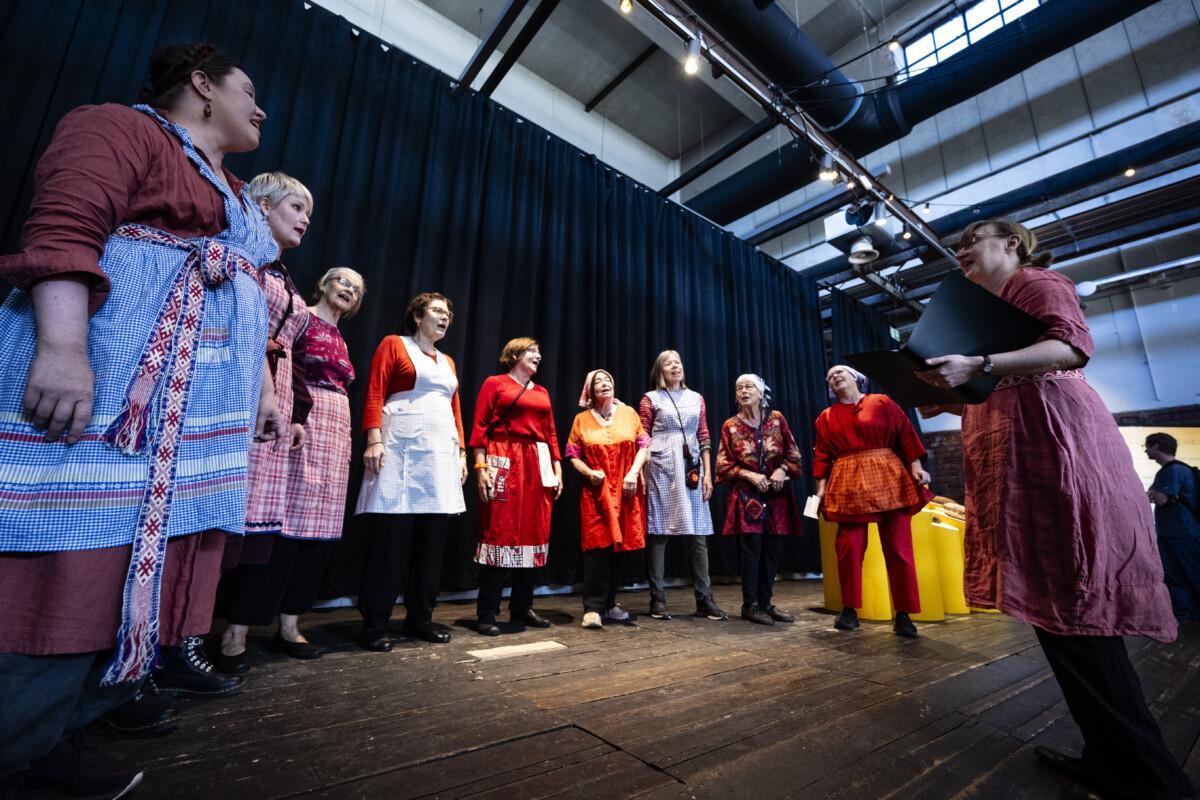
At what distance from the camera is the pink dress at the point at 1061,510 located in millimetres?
981

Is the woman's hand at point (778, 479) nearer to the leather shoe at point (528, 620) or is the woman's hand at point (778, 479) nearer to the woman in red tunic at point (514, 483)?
the woman in red tunic at point (514, 483)

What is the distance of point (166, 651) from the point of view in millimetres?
1297

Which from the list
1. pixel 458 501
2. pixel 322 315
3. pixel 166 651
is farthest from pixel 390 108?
pixel 166 651

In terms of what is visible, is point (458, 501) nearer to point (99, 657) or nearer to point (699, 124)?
point (99, 657)

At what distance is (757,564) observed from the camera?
2.69 metres

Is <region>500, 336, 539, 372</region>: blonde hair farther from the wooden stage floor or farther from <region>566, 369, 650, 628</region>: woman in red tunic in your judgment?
the wooden stage floor

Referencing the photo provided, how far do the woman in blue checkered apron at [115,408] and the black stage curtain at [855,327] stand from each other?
6.84 m

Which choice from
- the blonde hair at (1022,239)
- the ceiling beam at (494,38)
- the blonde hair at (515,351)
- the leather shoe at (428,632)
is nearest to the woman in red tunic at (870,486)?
the blonde hair at (1022,239)

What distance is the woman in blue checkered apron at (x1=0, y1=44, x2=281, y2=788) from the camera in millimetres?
558

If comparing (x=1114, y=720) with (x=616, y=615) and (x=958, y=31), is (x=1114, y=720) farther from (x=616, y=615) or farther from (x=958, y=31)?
(x=958, y=31)

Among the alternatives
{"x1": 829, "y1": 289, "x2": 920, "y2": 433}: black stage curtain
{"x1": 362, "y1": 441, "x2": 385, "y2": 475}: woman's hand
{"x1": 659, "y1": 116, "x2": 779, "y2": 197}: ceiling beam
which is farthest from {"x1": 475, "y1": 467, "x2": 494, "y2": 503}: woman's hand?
{"x1": 829, "y1": 289, "x2": 920, "y2": 433}: black stage curtain

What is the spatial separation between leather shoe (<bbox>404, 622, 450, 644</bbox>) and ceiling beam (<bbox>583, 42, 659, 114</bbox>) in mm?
5764

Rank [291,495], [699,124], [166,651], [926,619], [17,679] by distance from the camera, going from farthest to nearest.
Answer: [699,124], [926,619], [291,495], [166,651], [17,679]

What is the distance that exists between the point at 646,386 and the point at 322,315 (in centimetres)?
281
